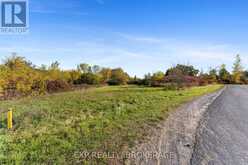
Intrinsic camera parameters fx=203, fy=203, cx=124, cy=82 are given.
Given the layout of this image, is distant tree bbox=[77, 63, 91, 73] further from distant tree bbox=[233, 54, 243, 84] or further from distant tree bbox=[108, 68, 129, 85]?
distant tree bbox=[233, 54, 243, 84]

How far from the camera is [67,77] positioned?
3553cm

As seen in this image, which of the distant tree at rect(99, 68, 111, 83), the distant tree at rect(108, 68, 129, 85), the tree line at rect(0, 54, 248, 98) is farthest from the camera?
the distant tree at rect(99, 68, 111, 83)

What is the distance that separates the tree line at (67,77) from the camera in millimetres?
14628

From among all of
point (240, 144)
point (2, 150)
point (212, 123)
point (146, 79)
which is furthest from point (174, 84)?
point (2, 150)

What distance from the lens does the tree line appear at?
14.6 m

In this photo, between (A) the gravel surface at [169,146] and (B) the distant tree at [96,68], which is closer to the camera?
(A) the gravel surface at [169,146]

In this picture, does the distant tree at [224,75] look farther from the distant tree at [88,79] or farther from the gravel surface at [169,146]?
the gravel surface at [169,146]

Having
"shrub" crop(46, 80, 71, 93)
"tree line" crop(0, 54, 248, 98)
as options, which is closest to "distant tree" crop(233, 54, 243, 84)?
"tree line" crop(0, 54, 248, 98)

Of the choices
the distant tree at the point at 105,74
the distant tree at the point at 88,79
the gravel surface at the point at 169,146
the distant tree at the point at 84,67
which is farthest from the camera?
the distant tree at the point at 84,67

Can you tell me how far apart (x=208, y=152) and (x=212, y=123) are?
8.97 feet

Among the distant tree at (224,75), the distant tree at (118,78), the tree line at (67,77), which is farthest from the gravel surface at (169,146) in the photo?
the distant tree at (224,75)

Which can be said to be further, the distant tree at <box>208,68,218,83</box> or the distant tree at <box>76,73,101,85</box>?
the distant tree at <box>208,68,218,83</box>

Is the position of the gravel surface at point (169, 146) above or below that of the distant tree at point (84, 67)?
below

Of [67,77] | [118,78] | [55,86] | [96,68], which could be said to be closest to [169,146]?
[55,86]
